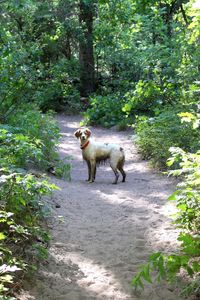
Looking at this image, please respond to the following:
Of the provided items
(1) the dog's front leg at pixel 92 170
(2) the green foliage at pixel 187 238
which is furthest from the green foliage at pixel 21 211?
(1) the dog's front leg at pixel 92 170

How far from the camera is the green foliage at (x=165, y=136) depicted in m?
9.43

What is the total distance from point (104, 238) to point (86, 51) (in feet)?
56.0

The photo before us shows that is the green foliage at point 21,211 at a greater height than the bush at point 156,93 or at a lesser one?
lesser

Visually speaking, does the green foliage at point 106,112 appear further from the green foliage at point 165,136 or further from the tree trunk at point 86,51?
the green foliage at point 165,136

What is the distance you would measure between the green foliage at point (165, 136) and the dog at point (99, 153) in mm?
1137

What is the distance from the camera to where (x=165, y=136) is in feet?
33.3

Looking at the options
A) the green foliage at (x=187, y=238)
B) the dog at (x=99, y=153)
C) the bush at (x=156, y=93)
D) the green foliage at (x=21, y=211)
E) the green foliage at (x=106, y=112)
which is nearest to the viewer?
the green foliage at (x=187, y=238)

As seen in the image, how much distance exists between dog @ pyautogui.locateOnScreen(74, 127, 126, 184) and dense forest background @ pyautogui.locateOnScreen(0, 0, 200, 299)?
1.96 ft

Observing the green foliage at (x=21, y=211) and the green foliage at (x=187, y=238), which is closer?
the green foliage at (x=187, y=238)

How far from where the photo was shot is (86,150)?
360 inches

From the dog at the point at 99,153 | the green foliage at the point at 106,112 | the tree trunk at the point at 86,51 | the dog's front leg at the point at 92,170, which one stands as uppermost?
the tree trunk at the point at 86,51

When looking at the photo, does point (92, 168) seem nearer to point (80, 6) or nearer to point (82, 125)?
point (82, 125)

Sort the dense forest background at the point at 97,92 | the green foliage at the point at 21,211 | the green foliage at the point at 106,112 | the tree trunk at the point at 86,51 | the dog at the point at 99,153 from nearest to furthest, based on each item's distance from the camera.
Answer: the green foliage at the point at 21,211 → the dense forest background at the point at 97,92 → the dog at the point at 99,153 → the green foliage at the point at 106,112 → the tree trunk at the point at 86,51

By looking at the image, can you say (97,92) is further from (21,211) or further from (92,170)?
(21,211)
